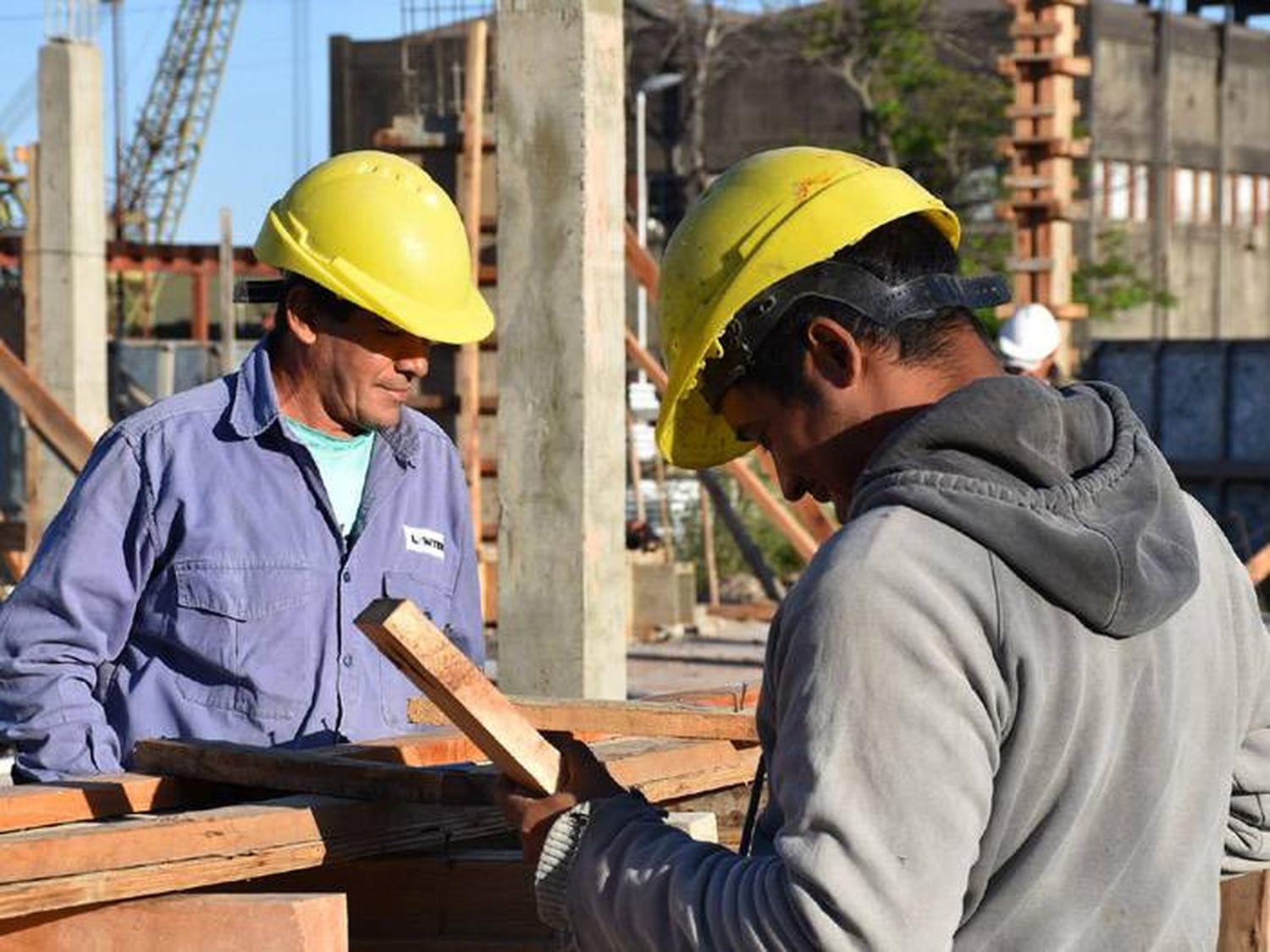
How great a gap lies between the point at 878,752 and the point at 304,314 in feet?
7.51

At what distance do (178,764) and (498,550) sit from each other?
3.81m

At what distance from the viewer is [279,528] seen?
160 inches

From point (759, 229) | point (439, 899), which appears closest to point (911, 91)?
point (439, 899)

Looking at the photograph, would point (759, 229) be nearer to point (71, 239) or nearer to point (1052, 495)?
point (1052, 495)

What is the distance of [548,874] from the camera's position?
237 centimetres

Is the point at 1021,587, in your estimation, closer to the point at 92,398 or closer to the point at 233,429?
the point at 233,429

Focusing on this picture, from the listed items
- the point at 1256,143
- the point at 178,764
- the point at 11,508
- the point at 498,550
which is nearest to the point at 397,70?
the point at 1256,143

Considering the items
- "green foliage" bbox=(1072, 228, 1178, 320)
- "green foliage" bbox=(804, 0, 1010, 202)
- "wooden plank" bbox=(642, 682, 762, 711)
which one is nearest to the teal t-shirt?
"wooden plank" bbox=(642, 682, 762, 711)

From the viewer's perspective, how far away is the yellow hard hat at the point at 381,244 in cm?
410

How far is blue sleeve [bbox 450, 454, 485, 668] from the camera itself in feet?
14.3

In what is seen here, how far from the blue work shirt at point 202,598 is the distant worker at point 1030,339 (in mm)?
7218

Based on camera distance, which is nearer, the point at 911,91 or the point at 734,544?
the point at 734,544

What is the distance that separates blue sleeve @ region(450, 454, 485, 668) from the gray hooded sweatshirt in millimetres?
1988

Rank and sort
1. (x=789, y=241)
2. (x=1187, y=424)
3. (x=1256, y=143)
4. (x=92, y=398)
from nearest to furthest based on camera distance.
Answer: (x=789, y=241) → (x=92, y=398) → (x=1187, y=424) → (x=1256, y=143)
